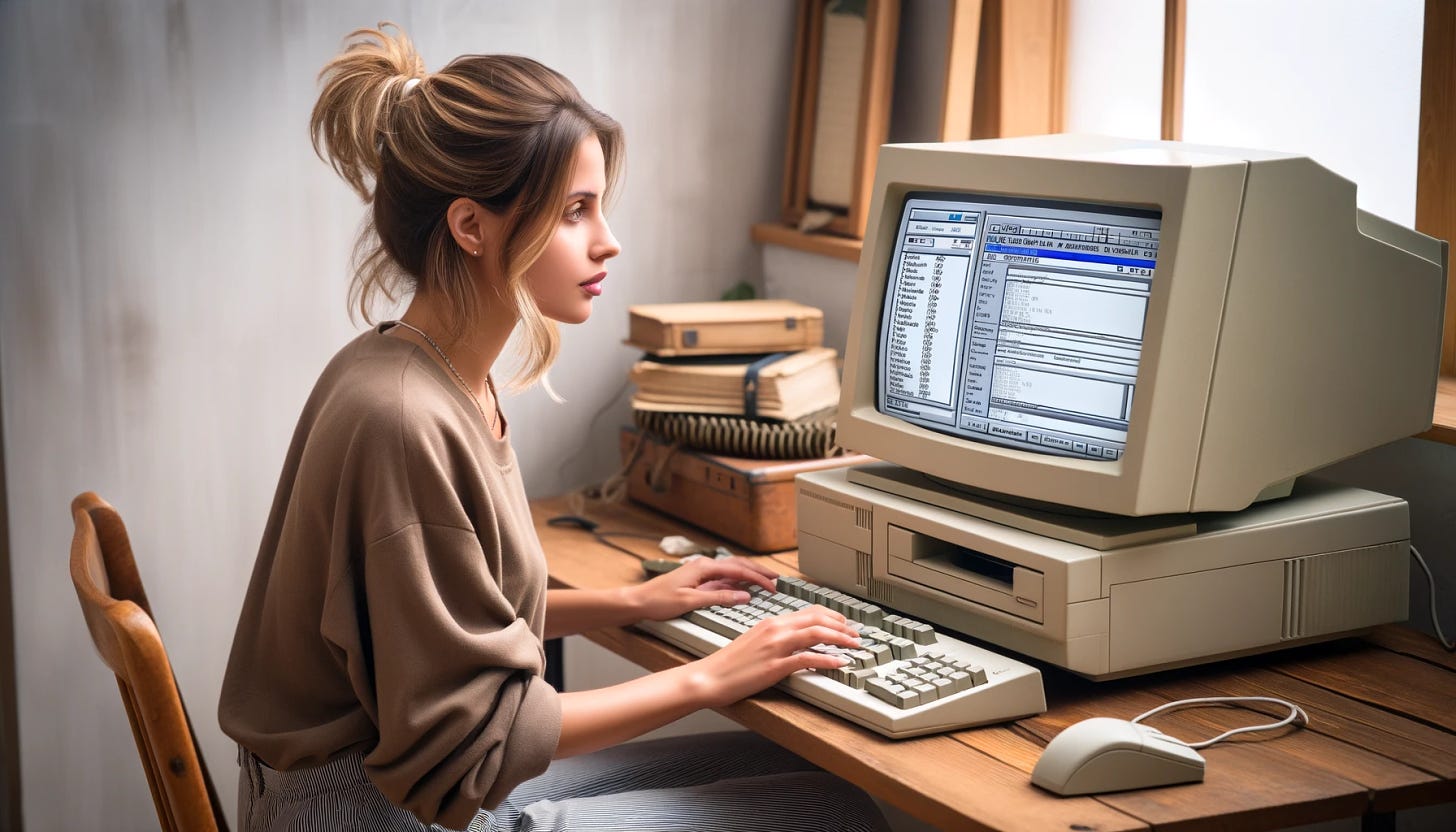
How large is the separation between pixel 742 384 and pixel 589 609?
1.57 feet

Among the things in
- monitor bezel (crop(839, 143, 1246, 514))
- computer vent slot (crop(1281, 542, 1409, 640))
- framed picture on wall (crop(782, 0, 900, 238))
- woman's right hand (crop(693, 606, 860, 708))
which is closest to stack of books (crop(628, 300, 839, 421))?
framed picture on wall (crop(782, 0, 900, 238))

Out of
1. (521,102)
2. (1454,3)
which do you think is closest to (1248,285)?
(1454,3)

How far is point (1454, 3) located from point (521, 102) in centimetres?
100

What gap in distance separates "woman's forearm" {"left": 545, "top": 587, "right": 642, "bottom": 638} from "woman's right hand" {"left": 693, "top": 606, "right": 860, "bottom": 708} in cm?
22

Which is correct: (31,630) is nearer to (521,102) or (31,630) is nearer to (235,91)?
(235,91)

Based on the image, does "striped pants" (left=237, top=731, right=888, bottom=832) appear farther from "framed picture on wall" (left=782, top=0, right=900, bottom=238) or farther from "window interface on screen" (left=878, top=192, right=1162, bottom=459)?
"framed picture on wall" (left=782, top=0, right=900, bottom=238)

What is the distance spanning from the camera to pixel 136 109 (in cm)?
186

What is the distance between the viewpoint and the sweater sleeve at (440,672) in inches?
45.7

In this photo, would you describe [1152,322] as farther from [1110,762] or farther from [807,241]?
[807,241]

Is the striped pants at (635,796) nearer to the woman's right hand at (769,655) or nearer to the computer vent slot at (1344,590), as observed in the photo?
the woman's right hand at (769,655)

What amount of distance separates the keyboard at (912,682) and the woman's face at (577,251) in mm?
368

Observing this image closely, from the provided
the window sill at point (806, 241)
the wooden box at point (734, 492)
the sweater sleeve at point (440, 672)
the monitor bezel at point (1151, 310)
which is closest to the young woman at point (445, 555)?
Result: the sweater sleeve at point (440, 672)

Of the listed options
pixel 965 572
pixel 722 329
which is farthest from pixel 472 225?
pixel 722 329

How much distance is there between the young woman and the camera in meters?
1.18
